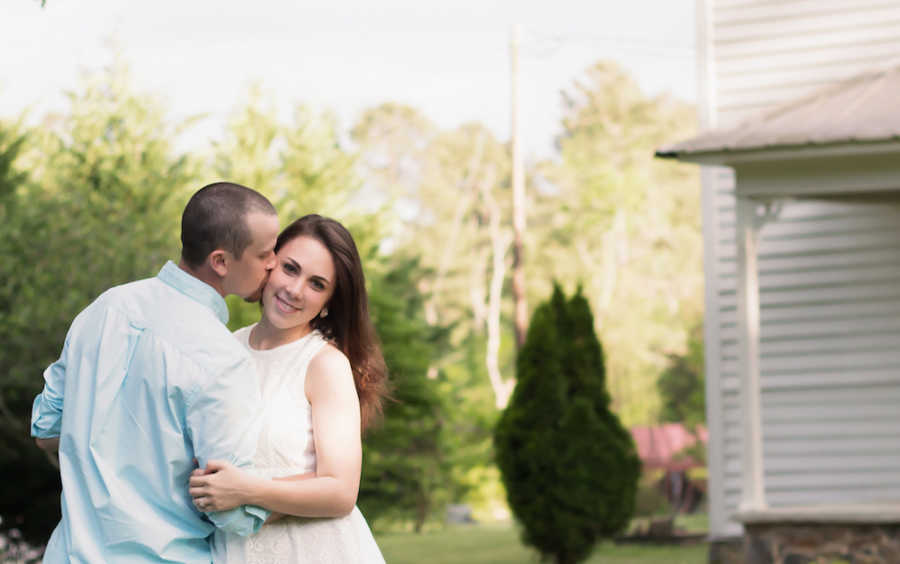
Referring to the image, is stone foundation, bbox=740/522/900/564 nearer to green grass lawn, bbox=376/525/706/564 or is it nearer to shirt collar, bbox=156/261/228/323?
green grass lawn, bbox=376/525/706/564

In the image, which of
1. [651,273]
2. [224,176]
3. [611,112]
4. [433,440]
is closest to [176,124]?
[433,440]

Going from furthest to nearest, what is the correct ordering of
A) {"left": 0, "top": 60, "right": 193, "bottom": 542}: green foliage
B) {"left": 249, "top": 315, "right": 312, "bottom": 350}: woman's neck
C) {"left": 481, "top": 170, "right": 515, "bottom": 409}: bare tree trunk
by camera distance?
{"left": 481, "top": 170, "right": 515, "bottom": 409}: bare tree trunk
{"left": 0, "top": 60, "right": 193, "bottom": 542}: green foliage
{"left": 249, "top": 315, "right": 312, "bottom": 350}: woman's neck

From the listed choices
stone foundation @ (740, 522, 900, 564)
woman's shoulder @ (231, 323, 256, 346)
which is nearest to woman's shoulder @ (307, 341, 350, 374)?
woman's shoulder @ (231, 323, 256, 346)

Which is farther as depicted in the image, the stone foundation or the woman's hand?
the stone foundation

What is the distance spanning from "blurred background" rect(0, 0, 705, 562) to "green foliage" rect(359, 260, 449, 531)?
0.03 meters

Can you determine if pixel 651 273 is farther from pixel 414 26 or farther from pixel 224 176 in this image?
pixel 224 176

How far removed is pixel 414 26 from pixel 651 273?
19.2 metres

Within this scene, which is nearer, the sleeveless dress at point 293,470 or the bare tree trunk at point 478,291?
the sleeveless dress at point 293,470

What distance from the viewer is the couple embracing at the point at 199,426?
2.74 meters

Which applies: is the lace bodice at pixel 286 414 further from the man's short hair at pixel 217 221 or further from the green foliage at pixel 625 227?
the green foliage at pixel 625 227

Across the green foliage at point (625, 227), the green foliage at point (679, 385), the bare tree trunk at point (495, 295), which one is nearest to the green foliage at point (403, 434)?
the bare tree trunk at point (495, 295)

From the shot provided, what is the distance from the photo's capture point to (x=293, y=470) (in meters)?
3.15

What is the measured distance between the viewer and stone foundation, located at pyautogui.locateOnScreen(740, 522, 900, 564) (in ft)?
29.3

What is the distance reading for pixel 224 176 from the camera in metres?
21.0
